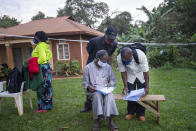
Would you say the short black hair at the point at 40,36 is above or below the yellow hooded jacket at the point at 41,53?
above

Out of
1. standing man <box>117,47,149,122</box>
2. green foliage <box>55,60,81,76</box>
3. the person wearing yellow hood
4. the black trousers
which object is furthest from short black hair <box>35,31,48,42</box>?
green foliage <box>55,60,81,76</box>

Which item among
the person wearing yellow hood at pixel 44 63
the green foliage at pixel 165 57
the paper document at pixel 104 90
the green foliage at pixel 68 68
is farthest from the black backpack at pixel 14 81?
the green foliage at pixel 165 57

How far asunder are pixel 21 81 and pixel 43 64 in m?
0.72

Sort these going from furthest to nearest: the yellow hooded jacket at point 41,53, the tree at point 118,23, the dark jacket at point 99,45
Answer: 1. the tree at point 118,23
2. the yellow hooded jacket at point 41,53
3. the dark jacket at point 99,45

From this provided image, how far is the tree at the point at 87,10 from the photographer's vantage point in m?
31.1

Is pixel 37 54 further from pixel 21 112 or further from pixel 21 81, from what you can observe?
pixel 21 112

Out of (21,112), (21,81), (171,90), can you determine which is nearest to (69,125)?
(21,112)

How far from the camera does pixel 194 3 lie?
496 inches

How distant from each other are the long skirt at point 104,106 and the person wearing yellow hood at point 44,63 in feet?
5.32

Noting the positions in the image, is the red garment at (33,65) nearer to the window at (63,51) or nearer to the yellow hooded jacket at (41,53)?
the yellow hooded jacket at (41,53)

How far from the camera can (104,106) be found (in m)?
3.21

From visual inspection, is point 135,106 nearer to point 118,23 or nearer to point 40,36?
point 40,36

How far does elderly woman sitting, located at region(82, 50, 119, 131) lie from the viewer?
3.17 meters

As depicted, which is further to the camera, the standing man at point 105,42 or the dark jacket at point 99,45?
the dark jacket at point 99,45
